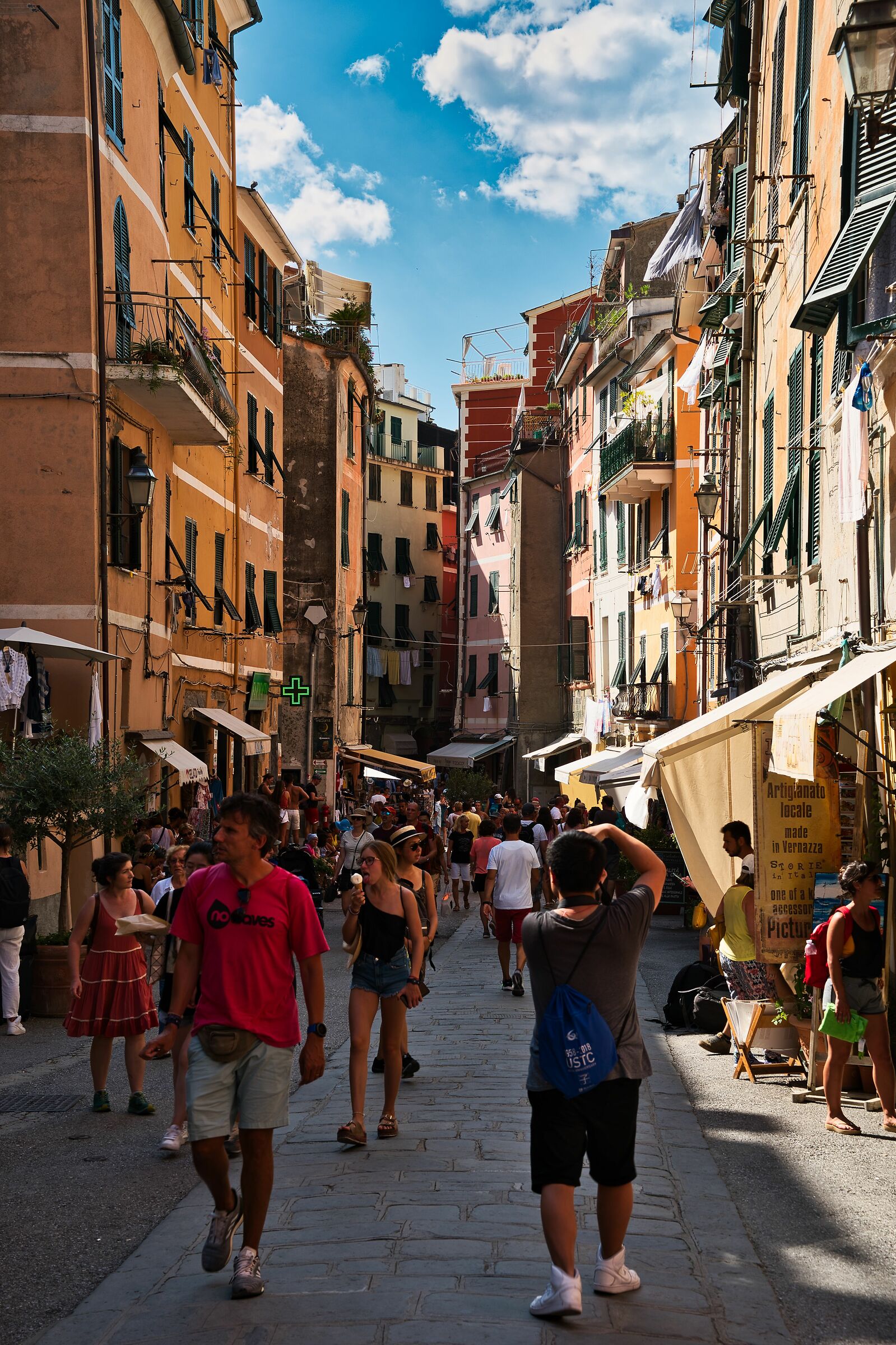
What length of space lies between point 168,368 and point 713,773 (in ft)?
31.3

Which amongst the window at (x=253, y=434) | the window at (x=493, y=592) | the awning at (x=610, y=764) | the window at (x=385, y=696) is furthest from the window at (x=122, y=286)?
the window at (x=385, y=696)

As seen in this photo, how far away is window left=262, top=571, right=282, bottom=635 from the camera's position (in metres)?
30.7

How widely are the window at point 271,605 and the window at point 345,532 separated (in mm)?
9152

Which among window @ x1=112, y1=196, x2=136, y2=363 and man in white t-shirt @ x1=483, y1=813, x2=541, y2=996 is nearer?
man in white t-shirt @ x1=483, y1=813, x2=541, y2=996

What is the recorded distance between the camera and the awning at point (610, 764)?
25.1 m

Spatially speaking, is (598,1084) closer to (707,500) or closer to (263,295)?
(707,500)

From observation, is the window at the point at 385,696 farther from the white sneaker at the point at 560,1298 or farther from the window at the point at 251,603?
the white sneaker at the point at 560,1298

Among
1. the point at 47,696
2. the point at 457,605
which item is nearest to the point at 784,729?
the point at 47,696

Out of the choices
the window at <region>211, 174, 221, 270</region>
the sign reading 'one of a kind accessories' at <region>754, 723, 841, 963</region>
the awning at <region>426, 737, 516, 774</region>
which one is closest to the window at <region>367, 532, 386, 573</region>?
the awning at <region>426, 737, 516, 774</region>

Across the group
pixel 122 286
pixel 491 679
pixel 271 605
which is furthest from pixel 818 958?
pixel 491 679

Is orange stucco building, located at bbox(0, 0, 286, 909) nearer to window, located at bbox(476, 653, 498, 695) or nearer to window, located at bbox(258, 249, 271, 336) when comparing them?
window, located at bbox(258, 249, 271, 336)

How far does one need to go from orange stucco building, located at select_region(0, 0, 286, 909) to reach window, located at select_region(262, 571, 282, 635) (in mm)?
3774

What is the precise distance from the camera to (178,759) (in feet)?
66.2

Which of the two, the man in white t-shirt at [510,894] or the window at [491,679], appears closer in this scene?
the man in white t-shirt at [510,894]
